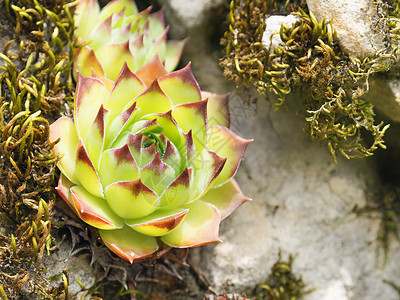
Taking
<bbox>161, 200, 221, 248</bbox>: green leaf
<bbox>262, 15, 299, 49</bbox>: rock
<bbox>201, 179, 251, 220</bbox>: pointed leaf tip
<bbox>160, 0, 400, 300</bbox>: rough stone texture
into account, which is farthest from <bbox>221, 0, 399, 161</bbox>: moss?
<bbox>161, 200, 221, 248</bbox>: green leaf

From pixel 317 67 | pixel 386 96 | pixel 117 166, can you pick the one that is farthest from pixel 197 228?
pixel 386 96

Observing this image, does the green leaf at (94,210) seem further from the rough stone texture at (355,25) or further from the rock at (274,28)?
the rough stone texture at (355,25)

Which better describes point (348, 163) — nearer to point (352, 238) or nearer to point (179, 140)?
point (352, 238)

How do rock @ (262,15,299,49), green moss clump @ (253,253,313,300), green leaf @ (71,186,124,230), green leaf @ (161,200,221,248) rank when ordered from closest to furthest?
green leaf @ (71,186,124,230) < green leaf @ (161,200,221,248) < rock @ (262,15,299,49) < green moss clump @ (253,253,313,300)

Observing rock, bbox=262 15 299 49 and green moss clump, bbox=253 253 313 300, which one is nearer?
rock, bbox=262 15 299 49

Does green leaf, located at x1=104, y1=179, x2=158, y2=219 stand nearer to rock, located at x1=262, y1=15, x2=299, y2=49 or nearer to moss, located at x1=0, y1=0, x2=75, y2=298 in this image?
moss, located at x1=0, y1=0, x2=75, y2=298

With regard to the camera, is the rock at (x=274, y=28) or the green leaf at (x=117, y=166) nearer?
the green leaf at (x=117, y=166)

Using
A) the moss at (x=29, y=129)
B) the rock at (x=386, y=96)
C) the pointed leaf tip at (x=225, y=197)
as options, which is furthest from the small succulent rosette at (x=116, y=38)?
the rock at (x=386, y=96)

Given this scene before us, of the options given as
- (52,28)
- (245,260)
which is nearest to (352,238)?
(245,260)
